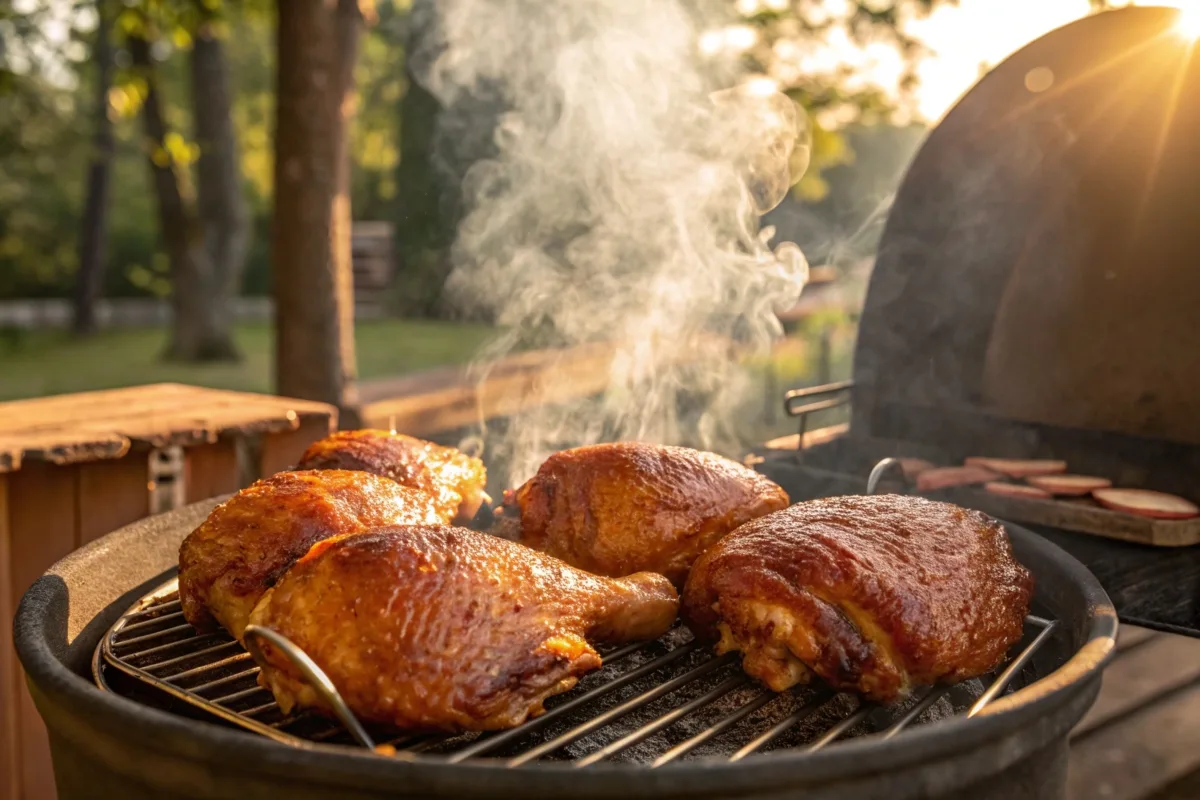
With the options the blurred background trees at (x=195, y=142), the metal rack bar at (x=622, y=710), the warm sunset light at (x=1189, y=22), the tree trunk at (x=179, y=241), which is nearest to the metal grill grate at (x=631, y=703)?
the metal rack bar at (x=622, y=710)

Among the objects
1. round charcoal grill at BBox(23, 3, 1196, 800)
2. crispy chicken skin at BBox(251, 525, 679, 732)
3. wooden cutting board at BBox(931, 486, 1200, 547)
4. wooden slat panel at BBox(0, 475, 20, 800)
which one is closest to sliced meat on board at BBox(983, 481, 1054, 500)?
wooden cutting board at BBox(931, 486, 1200, 547)

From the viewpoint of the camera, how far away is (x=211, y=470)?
14.1 ft

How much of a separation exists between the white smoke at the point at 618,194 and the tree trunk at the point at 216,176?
35.6ft

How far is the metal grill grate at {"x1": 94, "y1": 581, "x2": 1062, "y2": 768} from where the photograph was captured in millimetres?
1887

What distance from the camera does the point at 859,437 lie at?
4.61m

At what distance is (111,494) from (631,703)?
9.14 ft

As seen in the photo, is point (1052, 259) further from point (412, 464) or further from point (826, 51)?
point (826, 51)

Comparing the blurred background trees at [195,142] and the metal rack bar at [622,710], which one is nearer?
the metal rack bar at [622,710]

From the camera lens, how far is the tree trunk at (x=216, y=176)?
1606cm

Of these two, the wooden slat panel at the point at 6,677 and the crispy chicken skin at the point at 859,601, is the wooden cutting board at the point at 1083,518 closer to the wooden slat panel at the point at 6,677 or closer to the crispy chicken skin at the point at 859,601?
the crispy chicken skin at the point at 859,601

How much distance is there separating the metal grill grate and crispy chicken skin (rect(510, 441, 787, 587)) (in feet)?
0.81

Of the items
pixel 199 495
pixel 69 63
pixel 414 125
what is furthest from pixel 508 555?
pixel 69 63

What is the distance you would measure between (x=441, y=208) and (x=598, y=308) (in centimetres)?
134

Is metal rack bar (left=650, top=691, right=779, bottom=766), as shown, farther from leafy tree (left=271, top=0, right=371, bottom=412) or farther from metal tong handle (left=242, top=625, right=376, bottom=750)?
leafy tree (left=271, top=0, right=371, bottom=412)
